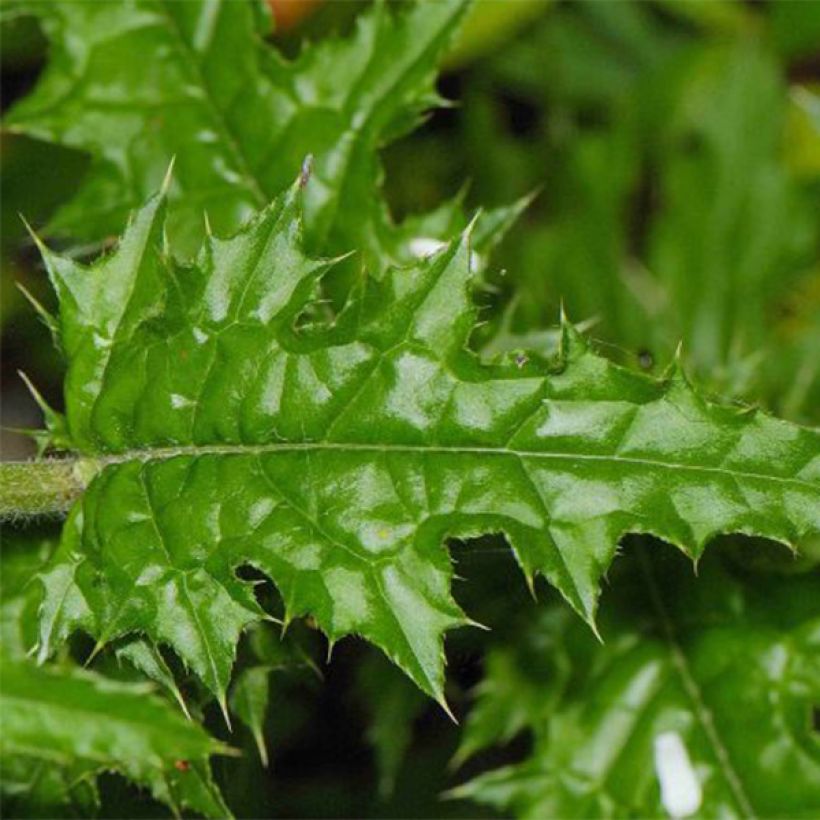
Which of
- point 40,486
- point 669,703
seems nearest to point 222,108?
point 40,486

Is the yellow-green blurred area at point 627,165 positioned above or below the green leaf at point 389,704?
above

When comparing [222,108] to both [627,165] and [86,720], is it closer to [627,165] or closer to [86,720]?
[86,720]

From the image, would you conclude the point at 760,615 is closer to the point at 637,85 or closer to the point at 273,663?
the point at 273,663

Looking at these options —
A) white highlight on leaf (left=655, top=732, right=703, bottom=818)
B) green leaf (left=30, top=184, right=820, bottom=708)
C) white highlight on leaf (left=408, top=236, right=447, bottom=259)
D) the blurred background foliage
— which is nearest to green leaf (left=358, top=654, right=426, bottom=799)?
the blurred background foliage

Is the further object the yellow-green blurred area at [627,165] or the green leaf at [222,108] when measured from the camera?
the yellow-green blurred area at [627,165]

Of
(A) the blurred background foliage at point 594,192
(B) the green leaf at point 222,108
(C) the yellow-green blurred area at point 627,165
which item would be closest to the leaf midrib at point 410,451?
(B) the green leaf at point 222,108

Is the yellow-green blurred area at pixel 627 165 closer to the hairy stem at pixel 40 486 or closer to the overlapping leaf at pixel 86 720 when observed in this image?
the hairy stem at pixel 40 486
